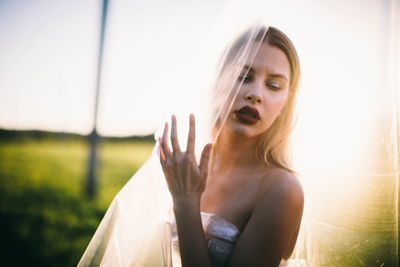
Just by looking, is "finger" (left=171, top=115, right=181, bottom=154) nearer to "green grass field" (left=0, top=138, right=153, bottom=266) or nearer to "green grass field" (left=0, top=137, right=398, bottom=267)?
"green grass field" (left=0, top=137, right=398, bottom=267)

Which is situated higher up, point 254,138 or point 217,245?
point 254,138

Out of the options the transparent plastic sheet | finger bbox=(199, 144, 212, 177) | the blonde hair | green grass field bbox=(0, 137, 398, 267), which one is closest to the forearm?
finger bbox=(199, 144, 212, 177)

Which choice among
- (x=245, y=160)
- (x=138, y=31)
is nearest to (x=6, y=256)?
(x=138, y=31)

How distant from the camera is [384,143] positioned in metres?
1.09

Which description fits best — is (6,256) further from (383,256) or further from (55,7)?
(383,256)

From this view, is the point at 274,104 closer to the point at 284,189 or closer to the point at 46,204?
the point at 284,189

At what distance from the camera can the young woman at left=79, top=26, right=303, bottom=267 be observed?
3.01ft

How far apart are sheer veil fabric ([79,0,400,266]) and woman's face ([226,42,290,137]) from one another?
5cm

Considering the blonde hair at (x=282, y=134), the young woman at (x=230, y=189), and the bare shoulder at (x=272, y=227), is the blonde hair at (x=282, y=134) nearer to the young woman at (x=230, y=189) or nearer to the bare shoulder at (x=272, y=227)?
the young woman at (x=230, y=189)

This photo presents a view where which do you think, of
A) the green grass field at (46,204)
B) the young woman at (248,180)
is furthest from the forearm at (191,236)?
the green grass field at (46,204)

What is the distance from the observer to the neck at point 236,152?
1.30 metres

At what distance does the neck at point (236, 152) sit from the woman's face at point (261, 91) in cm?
20

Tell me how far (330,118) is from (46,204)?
5.00 metres

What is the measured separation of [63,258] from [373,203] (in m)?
3.28
